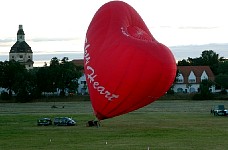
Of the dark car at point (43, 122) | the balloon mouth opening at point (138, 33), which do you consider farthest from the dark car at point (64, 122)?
the balloon mouth opening at point (138, 33)

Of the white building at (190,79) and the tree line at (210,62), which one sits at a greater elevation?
the tree line at (210,62)

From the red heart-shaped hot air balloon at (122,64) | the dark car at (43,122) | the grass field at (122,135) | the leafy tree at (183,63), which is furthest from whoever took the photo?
the leafy tree at (183,63)

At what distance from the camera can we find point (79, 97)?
107000 millimetres

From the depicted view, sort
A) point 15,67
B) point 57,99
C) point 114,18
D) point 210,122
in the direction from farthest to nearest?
point 15,67 < point 57,99 < point 210,122 < point 114,18

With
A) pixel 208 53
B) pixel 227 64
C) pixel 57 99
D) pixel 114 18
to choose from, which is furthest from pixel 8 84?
pixel 114 18

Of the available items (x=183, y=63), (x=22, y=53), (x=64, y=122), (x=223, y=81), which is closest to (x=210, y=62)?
(x=183, y=63)

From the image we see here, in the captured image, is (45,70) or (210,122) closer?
(210,122)

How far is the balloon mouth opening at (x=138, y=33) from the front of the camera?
31.0 m

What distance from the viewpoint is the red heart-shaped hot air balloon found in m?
29.0

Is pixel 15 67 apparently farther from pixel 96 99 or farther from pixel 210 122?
pixel 96 99

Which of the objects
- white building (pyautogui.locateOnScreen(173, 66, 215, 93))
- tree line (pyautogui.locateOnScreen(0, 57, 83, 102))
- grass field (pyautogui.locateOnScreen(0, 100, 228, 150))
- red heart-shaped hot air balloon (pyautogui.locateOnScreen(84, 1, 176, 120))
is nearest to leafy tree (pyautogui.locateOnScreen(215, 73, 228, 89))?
white building (pyautogui.locateOnScreen(173, 66, 215, 93))

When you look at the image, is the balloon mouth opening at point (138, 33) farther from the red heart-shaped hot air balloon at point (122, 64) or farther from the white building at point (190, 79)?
the white building at point (190, 79)

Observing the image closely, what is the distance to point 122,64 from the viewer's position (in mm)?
29156

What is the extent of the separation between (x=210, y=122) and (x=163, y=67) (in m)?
24.1
